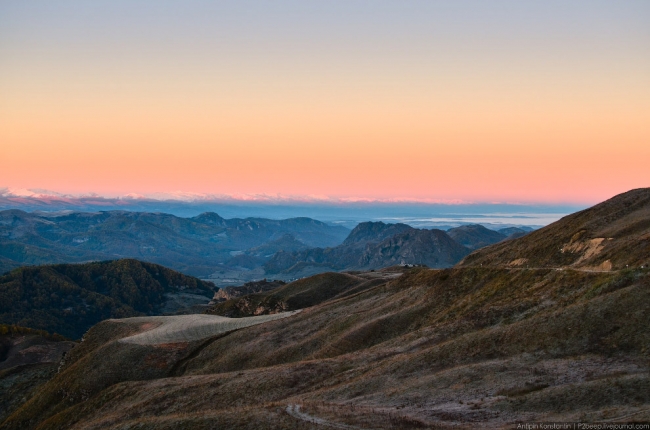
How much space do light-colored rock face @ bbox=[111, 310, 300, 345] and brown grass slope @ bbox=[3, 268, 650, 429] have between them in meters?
5.77

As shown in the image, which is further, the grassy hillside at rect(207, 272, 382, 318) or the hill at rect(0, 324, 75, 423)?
the grassy hillside at rect(207, 272, 382, 318)

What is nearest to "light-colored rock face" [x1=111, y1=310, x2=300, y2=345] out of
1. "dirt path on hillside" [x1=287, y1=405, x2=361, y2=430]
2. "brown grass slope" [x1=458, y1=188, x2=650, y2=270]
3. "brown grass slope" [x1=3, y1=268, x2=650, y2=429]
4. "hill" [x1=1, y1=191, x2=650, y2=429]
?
"hill" [x1=1, y1=191, x2=650, y2=429]

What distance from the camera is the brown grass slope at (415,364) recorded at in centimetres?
4175

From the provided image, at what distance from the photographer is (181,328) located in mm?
120938

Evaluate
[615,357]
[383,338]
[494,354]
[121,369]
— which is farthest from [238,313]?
[615,357]

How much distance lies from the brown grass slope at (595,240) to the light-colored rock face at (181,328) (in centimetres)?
5800

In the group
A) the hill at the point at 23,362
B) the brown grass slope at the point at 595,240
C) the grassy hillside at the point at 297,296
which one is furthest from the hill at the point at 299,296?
the brown grass slope at the point at 595,240

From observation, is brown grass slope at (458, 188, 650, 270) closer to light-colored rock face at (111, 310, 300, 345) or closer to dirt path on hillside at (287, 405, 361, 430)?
dirt path on hillside at (287, 405, 361, 430)

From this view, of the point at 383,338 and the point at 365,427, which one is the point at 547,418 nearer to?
the point at 365,427

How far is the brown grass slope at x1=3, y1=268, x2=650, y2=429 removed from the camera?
137 ft

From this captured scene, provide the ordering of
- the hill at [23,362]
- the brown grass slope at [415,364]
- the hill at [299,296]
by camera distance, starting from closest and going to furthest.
→ the brown grass slope at [415,364] < the hill at [23,362] < the hill at [299,296]

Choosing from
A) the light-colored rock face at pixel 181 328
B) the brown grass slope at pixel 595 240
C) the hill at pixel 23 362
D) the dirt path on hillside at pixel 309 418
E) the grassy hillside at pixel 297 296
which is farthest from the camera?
the grassy hillside at pixel 297 296

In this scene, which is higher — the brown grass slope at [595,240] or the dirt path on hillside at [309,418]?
the brown grass slope at [595,240]

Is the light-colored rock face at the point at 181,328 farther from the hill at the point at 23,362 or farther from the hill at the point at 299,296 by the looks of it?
the hill at the point at 299,296
